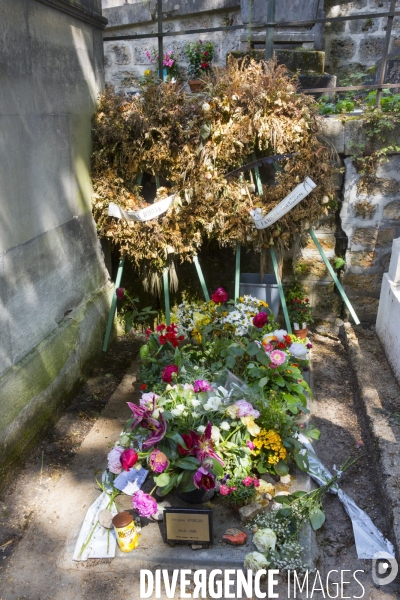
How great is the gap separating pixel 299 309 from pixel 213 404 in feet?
6.94

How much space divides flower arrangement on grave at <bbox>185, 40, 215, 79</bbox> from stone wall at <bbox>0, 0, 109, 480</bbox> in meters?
2.61

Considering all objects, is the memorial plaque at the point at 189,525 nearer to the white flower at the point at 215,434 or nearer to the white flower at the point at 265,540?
the white flower at the point at 265,540

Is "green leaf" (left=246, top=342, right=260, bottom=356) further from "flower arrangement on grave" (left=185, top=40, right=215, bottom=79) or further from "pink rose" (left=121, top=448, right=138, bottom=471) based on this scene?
"flower arrangement on grave" (left=185, top=40, right=215, bottom=79)

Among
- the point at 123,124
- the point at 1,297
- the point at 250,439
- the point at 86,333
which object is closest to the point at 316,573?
the point at 250,439

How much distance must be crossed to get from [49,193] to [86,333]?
123cm

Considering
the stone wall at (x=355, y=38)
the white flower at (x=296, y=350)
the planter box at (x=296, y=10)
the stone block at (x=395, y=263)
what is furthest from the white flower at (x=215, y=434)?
the stone wall at (x=355, y=38)

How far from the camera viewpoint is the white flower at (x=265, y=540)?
249 cm

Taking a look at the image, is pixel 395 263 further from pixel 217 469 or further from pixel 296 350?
pixel 217 469

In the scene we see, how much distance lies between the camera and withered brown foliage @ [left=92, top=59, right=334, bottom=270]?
4.05m

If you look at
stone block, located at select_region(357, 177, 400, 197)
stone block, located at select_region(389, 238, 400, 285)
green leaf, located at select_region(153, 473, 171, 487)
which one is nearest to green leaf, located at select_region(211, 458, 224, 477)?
green leaf, located at select_region(153, 473, 171, 487)

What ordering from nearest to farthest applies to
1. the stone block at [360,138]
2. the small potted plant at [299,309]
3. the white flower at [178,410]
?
the white flower at [178,410] < the stone block at [360,138] < the small potted plant at [299,309]

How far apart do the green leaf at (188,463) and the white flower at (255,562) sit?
0.48m

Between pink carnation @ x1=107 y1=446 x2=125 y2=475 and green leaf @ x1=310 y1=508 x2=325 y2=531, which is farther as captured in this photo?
pink carnation @ x1=107 y1=446 x2=125 y2=475

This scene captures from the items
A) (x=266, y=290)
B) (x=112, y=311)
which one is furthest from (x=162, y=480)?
(x=266, y=290)
